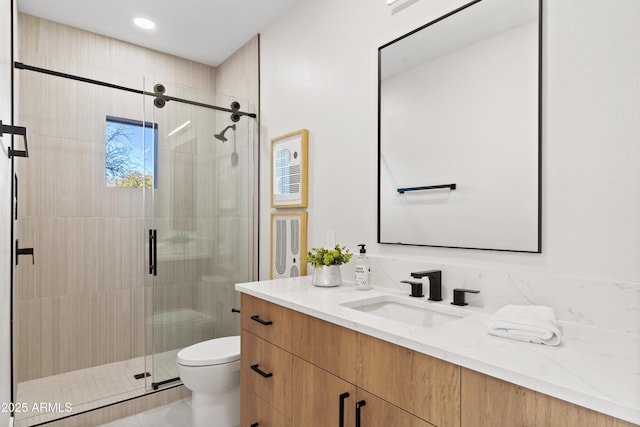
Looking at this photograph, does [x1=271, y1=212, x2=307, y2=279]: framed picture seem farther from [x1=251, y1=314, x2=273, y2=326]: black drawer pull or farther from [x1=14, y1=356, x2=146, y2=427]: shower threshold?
[x1=14, y1=356, x2=146, y2=427]: shower threshold

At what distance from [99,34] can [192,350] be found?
8.53 feet

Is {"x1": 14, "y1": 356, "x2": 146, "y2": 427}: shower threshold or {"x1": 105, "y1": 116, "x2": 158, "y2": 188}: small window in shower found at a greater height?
{"x1": 105, "y1": 116, "x2": 158, "y2": 188}: small window in shower

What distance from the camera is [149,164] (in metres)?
2.41

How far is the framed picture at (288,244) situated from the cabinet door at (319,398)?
36.6 inches

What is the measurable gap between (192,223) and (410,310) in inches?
64.0

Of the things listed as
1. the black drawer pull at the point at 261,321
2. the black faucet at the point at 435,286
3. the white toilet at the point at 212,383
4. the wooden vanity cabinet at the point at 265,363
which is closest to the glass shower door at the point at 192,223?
the white toilet at the point at 212,383

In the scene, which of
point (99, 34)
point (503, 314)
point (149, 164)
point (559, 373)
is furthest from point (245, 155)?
point (559, 373)

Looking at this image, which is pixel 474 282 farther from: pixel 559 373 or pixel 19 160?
pixel 19 160

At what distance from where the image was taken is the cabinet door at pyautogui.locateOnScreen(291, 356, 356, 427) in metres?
1.22

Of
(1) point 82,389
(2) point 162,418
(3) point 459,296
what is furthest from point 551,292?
(1) point 82,389

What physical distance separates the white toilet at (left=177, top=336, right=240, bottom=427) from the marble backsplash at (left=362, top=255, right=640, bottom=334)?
1.19 metres

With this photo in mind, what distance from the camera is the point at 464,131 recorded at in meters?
1.51

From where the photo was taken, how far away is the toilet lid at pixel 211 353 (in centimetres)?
201

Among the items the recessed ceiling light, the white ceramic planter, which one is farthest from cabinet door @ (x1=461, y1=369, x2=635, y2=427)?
the recessed ceiling light
